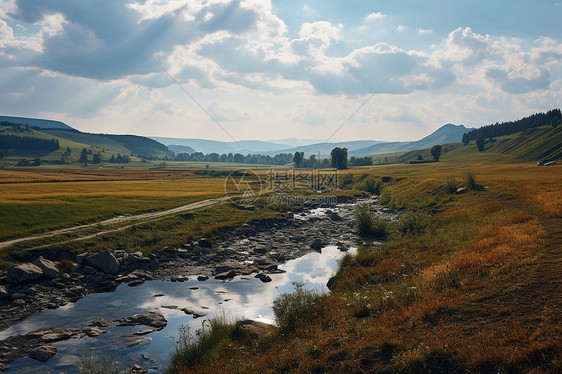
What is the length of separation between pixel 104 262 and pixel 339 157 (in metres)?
144

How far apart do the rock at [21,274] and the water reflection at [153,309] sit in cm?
509

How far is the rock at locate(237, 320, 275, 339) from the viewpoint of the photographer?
18655 millimetres

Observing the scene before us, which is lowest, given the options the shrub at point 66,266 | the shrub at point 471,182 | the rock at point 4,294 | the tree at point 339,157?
the rock at point 4,294

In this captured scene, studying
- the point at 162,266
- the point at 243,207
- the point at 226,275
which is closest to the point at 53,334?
the point at 226,275

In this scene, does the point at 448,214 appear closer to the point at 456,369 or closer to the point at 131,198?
the point at 456,369

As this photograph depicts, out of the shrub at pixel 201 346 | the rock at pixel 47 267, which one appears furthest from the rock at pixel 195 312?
the rock at pixel 47 267

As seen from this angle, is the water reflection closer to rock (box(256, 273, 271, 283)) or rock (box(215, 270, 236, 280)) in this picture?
rock (box(256, 273, 271, 283))

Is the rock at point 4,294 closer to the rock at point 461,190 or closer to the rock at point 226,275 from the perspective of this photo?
the rock at point 226,275

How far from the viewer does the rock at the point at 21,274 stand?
25891mm

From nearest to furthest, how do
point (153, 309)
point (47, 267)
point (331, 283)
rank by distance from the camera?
1. point (153, 309)
2. point (331, 283)
3. point (47, 267)

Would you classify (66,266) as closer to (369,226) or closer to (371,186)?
(369,226)

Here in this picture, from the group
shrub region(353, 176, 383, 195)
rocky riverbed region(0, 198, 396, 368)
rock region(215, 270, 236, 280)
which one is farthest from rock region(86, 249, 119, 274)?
shrub region(353, 176, 383, 195)

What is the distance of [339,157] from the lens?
166 m

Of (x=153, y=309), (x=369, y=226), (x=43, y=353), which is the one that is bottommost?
(x=153, y=309)
